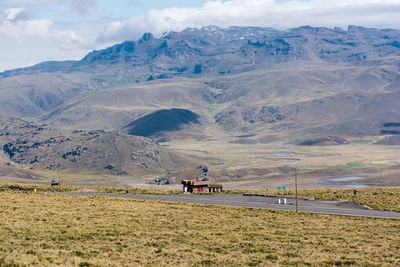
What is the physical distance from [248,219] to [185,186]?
45093 millimetres

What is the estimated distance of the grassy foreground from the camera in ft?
83.6

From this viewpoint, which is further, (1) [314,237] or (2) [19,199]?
(2) [19,199]

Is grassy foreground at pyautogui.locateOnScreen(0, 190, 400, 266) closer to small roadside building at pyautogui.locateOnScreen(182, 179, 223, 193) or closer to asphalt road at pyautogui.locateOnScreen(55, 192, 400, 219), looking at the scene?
asphalt road at pyautogui.locateOnScreen(55, 192, 400, 219)

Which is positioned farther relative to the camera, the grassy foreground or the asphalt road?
the asphalt road

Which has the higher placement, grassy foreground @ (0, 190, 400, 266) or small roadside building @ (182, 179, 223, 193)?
small roadside building @ (182, 179, 223, 193)

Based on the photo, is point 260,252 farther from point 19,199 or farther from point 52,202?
point 19,199

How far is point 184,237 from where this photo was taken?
32.3 meters

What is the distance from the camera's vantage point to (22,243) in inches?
1104

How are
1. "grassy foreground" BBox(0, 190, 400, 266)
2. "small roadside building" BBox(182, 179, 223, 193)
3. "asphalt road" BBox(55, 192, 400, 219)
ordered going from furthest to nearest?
1. "small roadside building" BBox(182, 179, 223, 193)
2. "asphalt road" BBox(55, 192, 400, 219)
3. "grassy foreground" BBox(0, 190, 400, 266)

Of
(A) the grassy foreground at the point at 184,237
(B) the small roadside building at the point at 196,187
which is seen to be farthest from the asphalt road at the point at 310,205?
(B) the small roadside building at the point at 196,187

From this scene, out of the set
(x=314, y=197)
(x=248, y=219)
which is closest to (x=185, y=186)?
(x=314, y=197)

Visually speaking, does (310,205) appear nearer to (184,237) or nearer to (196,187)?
(184,237)

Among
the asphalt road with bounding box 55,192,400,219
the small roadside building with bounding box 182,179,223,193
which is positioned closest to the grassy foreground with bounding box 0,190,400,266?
the asphalt road with bounding box 55,192,400,219

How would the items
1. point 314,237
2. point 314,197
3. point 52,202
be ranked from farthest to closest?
point 314,197 → point 52,202 → point 314,237
